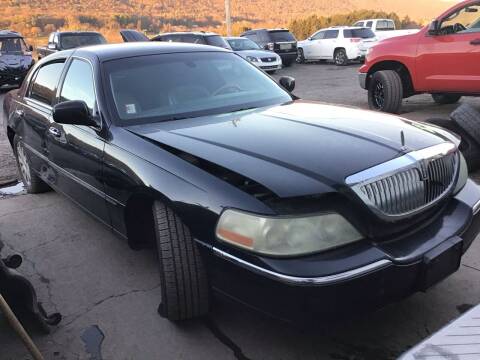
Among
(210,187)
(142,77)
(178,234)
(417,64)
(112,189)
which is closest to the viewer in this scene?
(210,187)

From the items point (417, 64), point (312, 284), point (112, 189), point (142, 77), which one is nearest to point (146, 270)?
point (112, 189)

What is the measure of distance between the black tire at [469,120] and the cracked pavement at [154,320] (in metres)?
1.55

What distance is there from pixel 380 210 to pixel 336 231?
0.23 metres

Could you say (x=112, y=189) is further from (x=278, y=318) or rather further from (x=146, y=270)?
(x=278, y=318)

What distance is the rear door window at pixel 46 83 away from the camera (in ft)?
13.2

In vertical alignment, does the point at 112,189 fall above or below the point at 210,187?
below

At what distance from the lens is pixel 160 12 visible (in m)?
70.2

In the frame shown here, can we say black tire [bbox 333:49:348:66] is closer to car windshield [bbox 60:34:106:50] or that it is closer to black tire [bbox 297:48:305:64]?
black tire [bbox 297:48:305:64]

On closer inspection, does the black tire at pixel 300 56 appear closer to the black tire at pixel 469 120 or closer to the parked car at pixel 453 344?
the black tire at pixel 469 120

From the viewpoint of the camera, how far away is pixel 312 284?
192 centimetres

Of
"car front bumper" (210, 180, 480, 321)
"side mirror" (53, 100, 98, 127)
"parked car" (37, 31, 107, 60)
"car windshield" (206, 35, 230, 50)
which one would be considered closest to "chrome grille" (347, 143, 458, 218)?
"car front bumper" (210, 180, 480, 321)

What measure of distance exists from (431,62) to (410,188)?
573 cm

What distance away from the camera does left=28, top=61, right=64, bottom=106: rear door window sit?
403 centimetres

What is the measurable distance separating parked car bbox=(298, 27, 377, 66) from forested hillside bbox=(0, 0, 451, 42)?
17852mm
